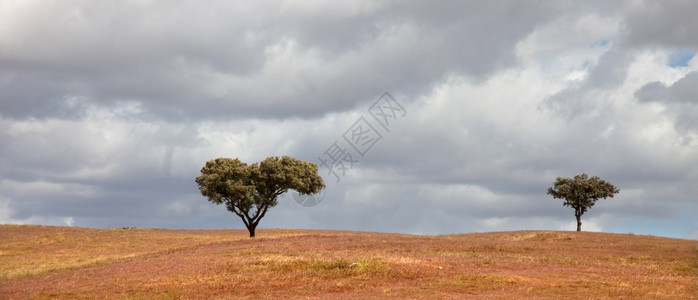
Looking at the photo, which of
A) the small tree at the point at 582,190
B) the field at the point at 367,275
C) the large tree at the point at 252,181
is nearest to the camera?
the field at the point at 367,275

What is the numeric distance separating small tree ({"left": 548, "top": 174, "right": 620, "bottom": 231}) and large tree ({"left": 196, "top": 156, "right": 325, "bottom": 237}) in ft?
149

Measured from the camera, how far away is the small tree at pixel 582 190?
334 ft

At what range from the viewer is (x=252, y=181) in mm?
80750

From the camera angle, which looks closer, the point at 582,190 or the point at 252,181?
the point at 252,181

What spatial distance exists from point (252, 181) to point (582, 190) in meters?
55.3

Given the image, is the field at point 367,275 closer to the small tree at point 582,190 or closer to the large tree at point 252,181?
the large tree at point 252,181

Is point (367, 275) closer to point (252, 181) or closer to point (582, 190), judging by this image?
point (252, 181)

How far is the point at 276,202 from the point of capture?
83500mm

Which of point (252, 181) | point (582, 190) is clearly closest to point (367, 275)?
point (252, 181)

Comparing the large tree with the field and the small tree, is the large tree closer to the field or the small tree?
the field

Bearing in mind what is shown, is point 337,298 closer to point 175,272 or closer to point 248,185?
point 175,272

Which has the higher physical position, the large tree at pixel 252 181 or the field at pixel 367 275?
the large tree at pixel 252 181

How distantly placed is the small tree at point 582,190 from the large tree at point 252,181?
4527 cm

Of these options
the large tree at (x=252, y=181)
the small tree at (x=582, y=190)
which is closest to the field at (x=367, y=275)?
the large tree at (x=252, y=181)
